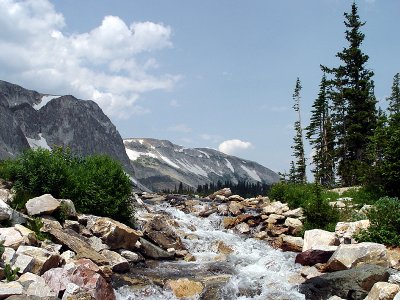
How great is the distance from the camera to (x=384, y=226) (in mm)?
16953

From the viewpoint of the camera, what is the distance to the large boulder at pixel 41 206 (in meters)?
16.4

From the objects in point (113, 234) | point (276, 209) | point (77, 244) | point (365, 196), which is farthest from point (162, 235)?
point (365, 196)

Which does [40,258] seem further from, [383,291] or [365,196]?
[365,196]

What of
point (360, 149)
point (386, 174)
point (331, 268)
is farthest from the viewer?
point (360, 149)

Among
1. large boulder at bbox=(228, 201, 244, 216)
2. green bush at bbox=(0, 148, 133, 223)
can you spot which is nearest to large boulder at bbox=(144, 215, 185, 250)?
green bush at bbox=(0, 148, 133, 223)

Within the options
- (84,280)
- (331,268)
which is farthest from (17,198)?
(331,268)

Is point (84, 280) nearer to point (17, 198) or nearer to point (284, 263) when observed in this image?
point (17, 198)

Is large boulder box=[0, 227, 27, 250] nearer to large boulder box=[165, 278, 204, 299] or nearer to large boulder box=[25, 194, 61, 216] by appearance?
large boulder box=[25, 194, 61, 216]

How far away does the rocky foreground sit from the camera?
37.7 ft

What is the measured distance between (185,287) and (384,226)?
8950mm

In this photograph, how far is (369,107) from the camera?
145ft

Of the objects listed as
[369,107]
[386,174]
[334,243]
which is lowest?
[334,243]

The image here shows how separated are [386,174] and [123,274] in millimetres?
16423

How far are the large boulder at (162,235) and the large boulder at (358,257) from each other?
25.7 ft
